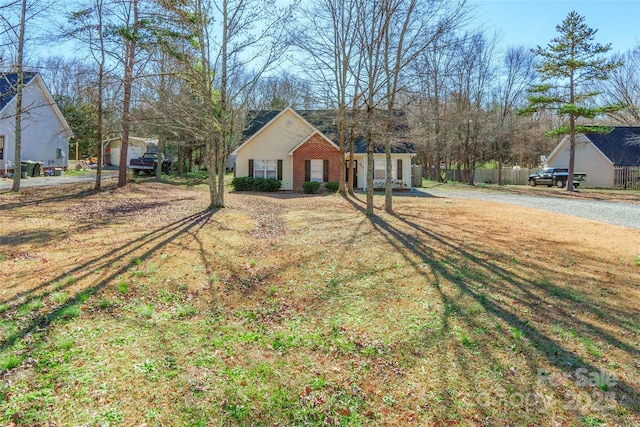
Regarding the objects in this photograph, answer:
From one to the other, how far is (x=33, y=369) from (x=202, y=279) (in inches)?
103

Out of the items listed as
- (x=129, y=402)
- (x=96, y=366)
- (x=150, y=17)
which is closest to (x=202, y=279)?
(x=96, y=366)

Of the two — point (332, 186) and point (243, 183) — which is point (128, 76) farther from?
point (332, 186)

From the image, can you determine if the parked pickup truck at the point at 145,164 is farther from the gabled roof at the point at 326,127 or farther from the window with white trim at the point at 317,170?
the window with white trim at the point at 317,170

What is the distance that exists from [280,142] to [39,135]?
643 inches

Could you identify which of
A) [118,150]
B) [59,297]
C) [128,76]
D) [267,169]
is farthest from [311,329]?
[118,150]

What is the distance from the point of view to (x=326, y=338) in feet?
14.2

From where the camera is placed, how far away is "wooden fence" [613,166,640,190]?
2913 cm

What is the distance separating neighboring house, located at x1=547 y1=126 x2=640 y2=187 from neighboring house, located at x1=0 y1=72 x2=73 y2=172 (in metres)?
38.5

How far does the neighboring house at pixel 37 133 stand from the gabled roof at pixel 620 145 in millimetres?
39878

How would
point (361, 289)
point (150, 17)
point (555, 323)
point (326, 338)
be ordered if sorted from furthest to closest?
point (150, 17)
point (361, 289)
point (555, 323)
point (326, 338)

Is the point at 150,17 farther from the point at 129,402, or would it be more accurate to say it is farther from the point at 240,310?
the point at 129,402

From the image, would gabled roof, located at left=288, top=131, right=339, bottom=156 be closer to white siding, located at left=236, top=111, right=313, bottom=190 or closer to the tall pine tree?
white siding, located at left=236, top=111, right=313, bottom=190

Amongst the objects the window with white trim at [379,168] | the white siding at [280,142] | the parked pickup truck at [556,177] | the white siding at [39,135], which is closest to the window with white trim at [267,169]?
the white siding at [280,142]

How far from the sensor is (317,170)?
2272 centimetres
